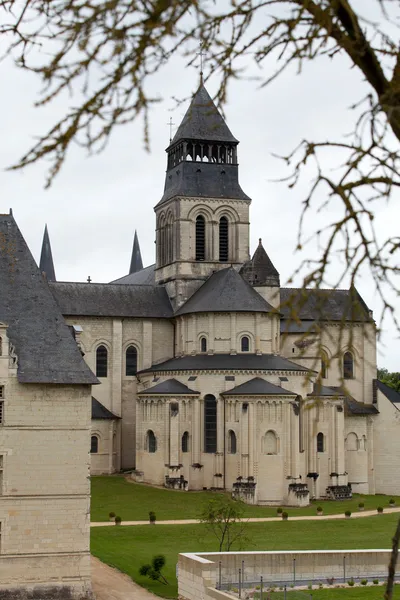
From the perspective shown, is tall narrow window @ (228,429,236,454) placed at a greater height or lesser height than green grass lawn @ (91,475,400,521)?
greater

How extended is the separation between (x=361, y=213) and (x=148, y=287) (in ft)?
243

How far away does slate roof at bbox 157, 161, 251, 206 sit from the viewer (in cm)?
7975

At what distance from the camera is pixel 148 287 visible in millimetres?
81750

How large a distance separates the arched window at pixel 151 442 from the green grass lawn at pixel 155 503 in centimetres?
265

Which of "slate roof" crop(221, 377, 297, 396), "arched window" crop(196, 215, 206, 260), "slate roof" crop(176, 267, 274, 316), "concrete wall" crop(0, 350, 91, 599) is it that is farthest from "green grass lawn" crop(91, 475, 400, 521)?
"concrete wall" crop(0, 350, 91, 599)

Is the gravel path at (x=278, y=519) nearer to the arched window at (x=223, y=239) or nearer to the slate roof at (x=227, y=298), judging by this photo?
the slate roof at (x=227, y=298)

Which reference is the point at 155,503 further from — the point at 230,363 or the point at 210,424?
the point at 230,363

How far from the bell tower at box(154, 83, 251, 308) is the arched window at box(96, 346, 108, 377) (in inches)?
250

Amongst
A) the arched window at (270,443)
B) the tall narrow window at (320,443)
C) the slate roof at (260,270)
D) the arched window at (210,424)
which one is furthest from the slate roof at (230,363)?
the slate roof at (260,270)

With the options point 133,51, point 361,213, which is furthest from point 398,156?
point 133,51

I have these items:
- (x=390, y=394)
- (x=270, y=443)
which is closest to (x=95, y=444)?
(x=270, y=443)

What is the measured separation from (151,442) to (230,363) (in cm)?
751

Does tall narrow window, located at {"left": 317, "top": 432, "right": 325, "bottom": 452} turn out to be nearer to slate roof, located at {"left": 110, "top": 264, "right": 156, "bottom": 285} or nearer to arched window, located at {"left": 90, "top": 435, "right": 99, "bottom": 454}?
arched window, located at {"left": 90, "top": 435, "right": 99, "bottom": 454}

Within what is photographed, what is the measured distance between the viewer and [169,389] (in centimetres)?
6988
